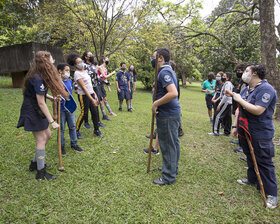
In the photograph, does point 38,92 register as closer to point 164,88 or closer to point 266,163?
point 164,88

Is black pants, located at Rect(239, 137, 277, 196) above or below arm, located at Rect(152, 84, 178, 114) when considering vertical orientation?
below

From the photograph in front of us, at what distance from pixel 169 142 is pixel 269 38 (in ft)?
22.5

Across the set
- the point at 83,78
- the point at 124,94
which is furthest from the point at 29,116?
the point at 124,94

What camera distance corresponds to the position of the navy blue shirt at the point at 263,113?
254 cm

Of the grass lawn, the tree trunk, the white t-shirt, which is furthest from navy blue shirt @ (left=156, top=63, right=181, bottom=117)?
the tree trunk

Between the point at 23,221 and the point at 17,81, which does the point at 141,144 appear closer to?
the point at 23,221

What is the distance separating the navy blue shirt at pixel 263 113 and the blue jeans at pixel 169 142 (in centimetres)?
110

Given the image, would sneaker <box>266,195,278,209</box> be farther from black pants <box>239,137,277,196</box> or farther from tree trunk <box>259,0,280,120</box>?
tree trunk <box>259,0,280,120</box>

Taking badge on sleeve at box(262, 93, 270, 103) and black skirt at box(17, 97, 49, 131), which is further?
black skirt at box(17, 97, 49, 131)

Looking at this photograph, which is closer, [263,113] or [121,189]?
[263,113]

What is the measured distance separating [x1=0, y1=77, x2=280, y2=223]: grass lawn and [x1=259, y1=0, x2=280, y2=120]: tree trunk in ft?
13.0

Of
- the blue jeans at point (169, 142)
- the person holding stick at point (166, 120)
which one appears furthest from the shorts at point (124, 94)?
the blue jeans at point (169, 142)

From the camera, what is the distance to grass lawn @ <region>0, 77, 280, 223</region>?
2408mm

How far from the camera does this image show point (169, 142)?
9.68 ft
